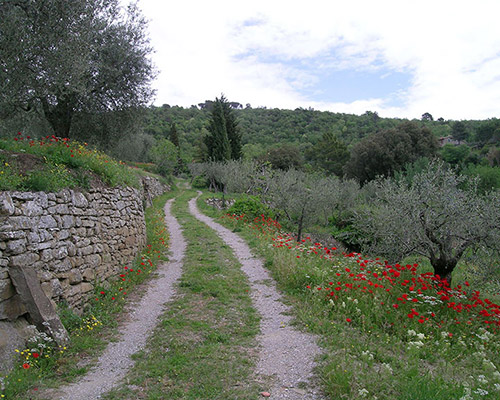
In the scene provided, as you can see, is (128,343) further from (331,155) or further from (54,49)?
(331,155)

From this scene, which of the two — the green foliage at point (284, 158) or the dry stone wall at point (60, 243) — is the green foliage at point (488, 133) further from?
the dry stone wall at point (60, 243)

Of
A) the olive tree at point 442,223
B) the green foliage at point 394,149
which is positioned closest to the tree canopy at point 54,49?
the olive tree at point 442,223

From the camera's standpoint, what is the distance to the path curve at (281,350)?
3.65 meters

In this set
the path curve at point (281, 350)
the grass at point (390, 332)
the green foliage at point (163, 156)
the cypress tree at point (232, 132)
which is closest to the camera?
the grass at point (390, 332)

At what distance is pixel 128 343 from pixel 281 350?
247 cm

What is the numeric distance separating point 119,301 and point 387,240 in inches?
259

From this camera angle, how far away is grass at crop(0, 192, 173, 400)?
372cm

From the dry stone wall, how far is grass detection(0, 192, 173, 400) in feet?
1.05

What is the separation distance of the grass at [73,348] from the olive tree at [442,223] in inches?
261

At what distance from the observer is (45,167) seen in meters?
6.25

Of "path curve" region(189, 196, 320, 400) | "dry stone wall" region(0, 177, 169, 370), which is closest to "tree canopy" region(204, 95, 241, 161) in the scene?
"dry stone wall" region(0, 177, 169, 370)

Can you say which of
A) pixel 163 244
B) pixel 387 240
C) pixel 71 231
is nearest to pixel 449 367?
pixel 387 240

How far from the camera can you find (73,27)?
7785 millimetres

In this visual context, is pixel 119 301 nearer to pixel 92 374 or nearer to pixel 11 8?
pixel 92 374
